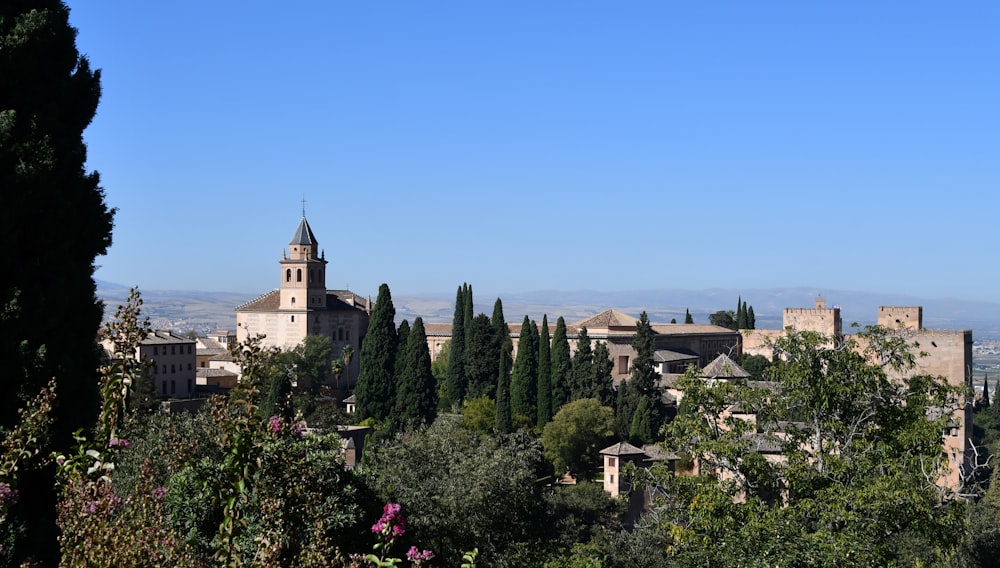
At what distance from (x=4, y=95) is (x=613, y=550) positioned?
13824mm

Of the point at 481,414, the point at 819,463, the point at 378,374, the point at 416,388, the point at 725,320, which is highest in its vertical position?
the point at 725,320

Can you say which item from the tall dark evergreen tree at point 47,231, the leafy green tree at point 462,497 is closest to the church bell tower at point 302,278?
the leafy green tree at point 462,497

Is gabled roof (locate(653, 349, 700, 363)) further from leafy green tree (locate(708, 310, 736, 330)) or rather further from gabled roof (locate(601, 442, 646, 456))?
gabled roof (locate(601, 442, 646, 456))

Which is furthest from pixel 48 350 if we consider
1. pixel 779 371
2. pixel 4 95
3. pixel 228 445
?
pixel 779 371

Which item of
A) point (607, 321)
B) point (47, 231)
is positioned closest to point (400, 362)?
point (607, 321)

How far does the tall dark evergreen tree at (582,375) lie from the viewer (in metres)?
46.0

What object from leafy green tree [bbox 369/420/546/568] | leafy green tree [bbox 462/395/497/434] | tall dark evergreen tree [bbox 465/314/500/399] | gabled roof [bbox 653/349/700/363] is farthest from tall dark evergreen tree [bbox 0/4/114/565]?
gabled roof [bbox 653/349/700/363]

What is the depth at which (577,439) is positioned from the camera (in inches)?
A: 1592

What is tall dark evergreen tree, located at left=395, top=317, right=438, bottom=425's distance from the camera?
4556 cm

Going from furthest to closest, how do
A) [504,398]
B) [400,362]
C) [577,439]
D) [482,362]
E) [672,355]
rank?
[672,355] → [482,362] → [400,362] → [504,398] → [577,439]

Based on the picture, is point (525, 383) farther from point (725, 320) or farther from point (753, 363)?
point (725, 320)

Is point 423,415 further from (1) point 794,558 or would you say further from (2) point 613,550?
(1) point 794,558

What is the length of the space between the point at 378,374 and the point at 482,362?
4764 millimetres

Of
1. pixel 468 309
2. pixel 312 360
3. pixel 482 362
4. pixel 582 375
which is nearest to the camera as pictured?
pixel 582 375
